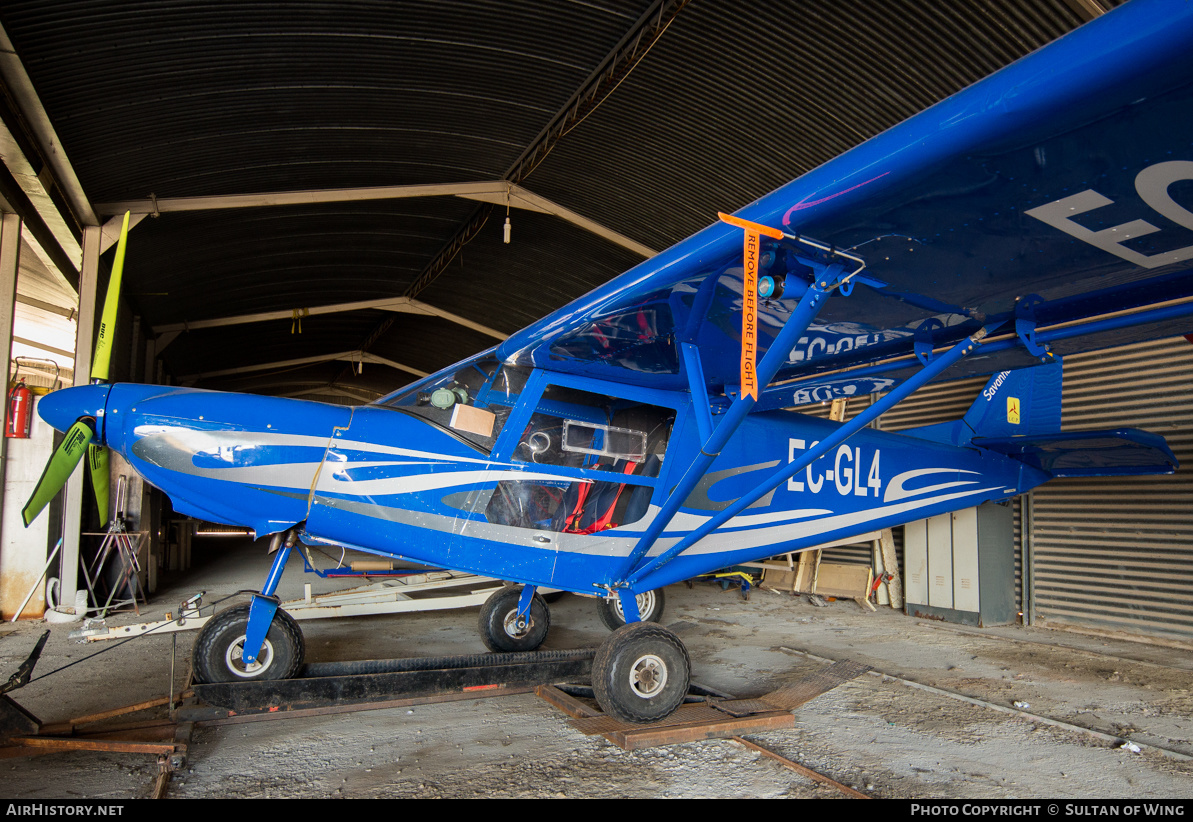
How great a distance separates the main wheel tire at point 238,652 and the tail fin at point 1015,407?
18.3ft

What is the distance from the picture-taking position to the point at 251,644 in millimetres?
3920

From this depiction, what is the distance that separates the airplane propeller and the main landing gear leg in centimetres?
92

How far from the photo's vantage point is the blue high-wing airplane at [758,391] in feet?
7.38

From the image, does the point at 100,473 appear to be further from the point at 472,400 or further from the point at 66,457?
the point at 472,400

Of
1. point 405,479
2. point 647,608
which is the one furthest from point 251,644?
point 647,608

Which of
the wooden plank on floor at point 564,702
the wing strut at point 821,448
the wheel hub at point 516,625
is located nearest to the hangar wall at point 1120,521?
the wing strut at point 821,448

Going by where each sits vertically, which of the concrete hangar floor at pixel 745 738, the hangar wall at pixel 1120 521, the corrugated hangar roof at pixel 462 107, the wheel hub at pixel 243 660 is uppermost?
the corrugated hangar roof at pixel 462 107

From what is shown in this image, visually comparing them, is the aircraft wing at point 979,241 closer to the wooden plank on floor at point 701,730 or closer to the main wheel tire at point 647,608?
the wooden plank on floor at point 701,730

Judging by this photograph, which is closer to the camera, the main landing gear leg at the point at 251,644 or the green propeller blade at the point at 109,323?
the main landing gear leg at the point at 251,644

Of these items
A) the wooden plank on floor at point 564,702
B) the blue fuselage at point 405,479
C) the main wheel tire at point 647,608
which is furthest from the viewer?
the main wheel tire at point 647,608

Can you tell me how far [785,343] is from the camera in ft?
10.7

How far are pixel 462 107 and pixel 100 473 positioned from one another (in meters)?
6.03

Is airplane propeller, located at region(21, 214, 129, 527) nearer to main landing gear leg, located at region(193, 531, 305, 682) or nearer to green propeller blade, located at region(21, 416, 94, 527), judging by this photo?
green propeller blade, located at region(21, 416, 94, 527)

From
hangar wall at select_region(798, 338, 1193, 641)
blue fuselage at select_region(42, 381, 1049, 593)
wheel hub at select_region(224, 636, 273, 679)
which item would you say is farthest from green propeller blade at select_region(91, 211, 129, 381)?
hangar wall at select_region(798, 338, 1193, 641)
